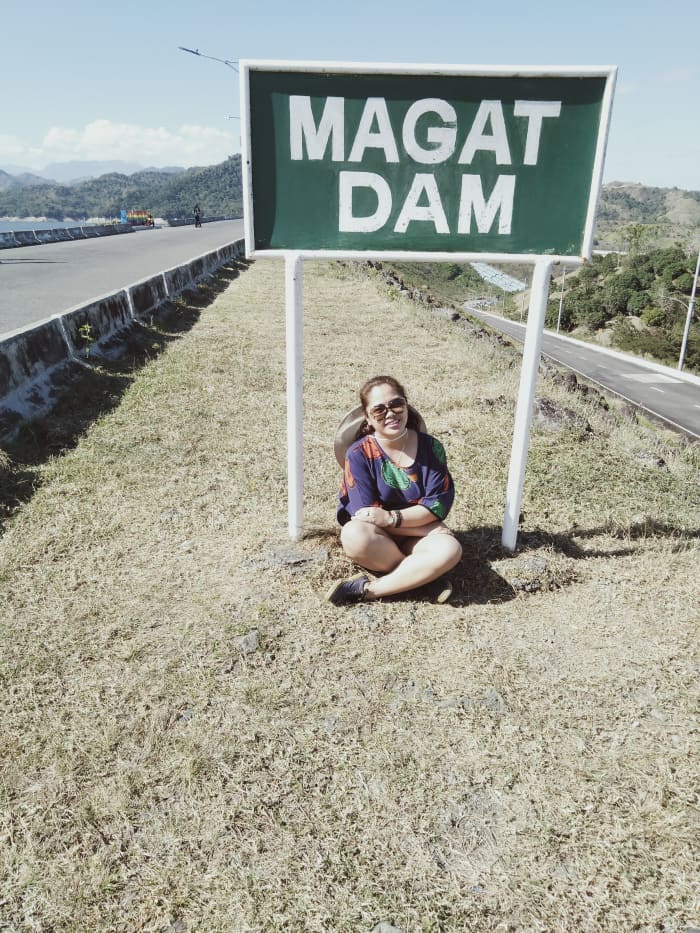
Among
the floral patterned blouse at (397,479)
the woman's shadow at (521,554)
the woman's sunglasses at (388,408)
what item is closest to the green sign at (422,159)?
the woman's sunglasses at (388,408)

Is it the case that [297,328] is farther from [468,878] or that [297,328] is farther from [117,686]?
[468,878]

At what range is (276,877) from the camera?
208 cm

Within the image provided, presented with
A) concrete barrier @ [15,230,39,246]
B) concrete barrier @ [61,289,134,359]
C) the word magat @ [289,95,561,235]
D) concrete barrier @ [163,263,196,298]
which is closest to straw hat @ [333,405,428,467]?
the word magat @ [289,95,561,235]

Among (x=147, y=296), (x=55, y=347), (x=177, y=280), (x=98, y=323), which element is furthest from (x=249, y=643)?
(x=177, y=280)

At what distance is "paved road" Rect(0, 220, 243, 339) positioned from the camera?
404 inches

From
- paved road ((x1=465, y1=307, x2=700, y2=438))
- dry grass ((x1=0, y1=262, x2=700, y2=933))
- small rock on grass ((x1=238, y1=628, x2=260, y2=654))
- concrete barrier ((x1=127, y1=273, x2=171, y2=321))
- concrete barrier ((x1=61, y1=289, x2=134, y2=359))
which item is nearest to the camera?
dry grass ((x1=0, y1=262, x2=700, y2=933))

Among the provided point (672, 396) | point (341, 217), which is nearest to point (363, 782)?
point (341, 217)

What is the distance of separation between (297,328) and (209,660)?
1946mm

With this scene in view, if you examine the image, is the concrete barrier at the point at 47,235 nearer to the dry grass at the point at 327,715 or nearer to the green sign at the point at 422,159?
the dry grass at the point at 327,715

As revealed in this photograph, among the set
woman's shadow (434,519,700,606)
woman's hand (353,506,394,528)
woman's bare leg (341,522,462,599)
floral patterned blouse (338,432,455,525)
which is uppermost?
floral patterned blouse (338,432,455,525)

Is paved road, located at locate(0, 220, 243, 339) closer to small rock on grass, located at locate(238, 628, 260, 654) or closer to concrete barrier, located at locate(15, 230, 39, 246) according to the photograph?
concrete barrier, located at locate(15, 230, 39, 246)

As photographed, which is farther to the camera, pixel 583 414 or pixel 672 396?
pixel 672 396

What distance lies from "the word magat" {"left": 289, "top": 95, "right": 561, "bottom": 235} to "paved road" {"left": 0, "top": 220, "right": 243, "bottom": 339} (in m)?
5.55

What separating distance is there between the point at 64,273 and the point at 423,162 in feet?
45.4
